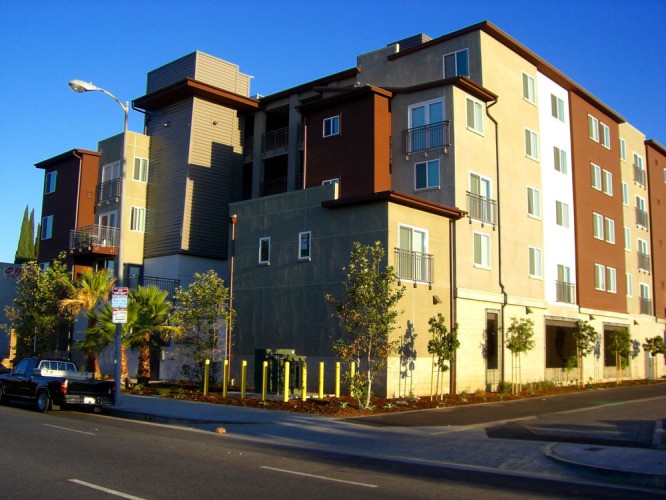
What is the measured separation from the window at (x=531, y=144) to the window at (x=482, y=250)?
6.65m

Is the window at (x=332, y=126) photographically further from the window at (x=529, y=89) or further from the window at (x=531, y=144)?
the window at (x=529, y=89)

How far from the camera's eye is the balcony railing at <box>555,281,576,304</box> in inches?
1359

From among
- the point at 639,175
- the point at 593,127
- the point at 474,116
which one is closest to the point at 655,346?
the point at 639,175

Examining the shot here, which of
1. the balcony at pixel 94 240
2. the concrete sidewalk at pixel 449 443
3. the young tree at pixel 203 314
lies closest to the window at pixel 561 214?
the concrete sidewalk at pixel 449 443

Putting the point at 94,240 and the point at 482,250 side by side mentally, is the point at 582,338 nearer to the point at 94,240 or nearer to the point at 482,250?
the point at 482,250

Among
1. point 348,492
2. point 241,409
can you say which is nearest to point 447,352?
point 241,409

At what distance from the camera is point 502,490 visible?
32.0 feet

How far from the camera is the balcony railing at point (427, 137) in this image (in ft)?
92.3

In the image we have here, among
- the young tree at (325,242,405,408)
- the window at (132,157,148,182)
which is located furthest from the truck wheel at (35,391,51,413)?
the window at (132,157,148,182)

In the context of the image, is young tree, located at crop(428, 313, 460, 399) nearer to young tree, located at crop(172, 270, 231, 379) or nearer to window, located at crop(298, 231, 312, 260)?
window, located at crop(298, 231, 312, 260)

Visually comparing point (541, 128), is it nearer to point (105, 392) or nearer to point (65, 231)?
point (105, 392)

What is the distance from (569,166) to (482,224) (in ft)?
36.1

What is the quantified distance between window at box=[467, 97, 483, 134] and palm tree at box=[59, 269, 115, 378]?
17.9 meters

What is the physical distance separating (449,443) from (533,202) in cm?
2109
